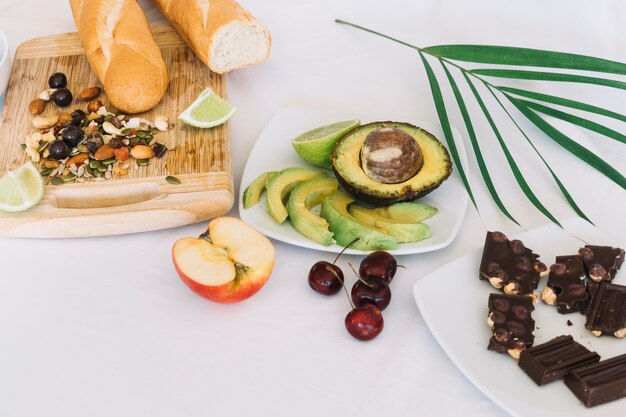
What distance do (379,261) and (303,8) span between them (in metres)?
1.33

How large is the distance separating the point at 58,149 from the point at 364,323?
95 centimetres

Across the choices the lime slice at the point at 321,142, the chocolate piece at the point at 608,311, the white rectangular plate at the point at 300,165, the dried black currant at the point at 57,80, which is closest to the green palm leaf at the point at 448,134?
the white rectangular plate at the point at 300,165

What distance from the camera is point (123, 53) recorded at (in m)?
2.26

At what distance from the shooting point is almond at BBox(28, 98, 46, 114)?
229 centimetres

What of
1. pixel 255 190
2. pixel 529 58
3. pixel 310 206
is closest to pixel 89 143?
pixel 255 190

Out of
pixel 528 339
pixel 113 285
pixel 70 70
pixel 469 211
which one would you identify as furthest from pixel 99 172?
pixel 528 339

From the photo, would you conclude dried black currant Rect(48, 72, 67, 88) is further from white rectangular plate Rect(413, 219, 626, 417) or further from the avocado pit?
white rectangular plate Rect(413, 219, 626, 417)

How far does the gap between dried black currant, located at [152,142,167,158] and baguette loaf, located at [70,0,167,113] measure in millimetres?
173

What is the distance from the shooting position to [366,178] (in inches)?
77.6

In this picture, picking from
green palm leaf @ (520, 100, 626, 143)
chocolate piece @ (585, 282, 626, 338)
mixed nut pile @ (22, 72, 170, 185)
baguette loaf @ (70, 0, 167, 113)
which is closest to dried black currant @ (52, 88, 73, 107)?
mixed nut pile @ (22, 72, 170, 185)

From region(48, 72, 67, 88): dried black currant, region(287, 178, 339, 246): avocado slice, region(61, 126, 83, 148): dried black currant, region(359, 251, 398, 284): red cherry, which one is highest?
region(359, 251, 398, 284): red cherry

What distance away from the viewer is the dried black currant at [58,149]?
2.11 metres

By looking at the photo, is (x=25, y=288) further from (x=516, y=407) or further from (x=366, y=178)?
(x=516, y=407)

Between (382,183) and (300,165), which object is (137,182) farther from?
(382,183)
